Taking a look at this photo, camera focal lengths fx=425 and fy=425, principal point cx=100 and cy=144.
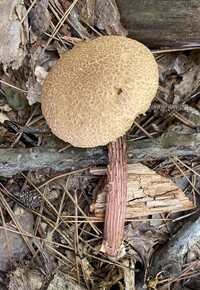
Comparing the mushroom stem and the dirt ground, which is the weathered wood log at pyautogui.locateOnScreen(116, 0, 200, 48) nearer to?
the dirt ground

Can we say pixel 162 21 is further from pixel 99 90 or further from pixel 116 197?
pixel 116 197

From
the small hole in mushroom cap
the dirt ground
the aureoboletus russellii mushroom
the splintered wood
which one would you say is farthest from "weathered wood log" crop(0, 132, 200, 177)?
the small hole in mushroom cap

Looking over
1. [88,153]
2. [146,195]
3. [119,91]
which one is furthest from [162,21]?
[146,195]

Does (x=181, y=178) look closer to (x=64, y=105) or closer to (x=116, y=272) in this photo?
(x=116, y=272)

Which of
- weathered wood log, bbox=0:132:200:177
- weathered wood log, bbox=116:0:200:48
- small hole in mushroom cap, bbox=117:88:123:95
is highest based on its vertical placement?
weathered wood log, bbox=116:0:200:48

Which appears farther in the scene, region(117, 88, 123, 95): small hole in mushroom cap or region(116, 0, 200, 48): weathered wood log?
region(116, 0, 200, 48): weathered wood log

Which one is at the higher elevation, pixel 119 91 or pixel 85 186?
pixel 119 91

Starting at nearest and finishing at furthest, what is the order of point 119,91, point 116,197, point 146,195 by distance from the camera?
point 119,91 < point 116,197 < point 146,195

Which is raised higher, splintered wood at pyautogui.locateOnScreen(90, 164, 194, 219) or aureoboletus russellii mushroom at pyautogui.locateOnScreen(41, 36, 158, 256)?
aureoboletus russellii mushroom at pyautogui.locateOnScreen(41, 36, 158, 256)
